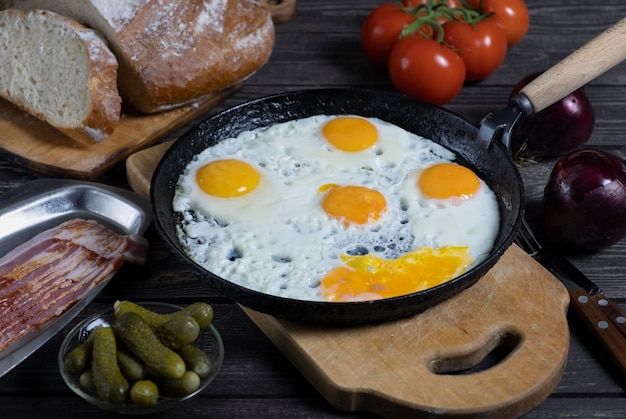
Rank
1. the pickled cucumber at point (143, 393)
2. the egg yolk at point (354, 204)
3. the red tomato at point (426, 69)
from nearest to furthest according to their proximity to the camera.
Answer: the pickled cucumber at point (143, 393) → the egg yolk at point (354, 204) → the red tomato at point (426, 69)

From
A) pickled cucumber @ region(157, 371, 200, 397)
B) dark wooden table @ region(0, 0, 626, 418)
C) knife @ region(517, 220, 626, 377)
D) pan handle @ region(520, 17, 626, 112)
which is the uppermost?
pan handle @ region(520, 17, 626, 112)

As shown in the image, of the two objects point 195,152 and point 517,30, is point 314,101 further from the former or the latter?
point 517,30

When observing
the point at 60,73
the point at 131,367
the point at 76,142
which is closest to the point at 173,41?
the point at 60,73

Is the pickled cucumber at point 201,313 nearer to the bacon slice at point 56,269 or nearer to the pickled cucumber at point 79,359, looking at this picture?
the pickled cucumber at point 79,359

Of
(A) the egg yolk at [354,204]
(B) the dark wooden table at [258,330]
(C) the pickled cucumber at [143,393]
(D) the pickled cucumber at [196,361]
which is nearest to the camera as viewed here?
(C) the pickled cucumber at [143,393]

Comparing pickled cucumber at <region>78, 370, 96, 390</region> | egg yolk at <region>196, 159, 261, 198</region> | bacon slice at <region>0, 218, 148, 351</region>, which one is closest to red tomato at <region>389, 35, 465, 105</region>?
egg yolk at <region>196, 159, 261, 198</region>

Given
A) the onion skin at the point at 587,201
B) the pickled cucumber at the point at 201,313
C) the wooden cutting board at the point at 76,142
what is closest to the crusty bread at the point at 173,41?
the wooden cutting board at the point at 76,142

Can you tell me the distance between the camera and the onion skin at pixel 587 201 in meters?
2.93

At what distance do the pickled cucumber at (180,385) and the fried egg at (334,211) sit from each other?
1.30 ft

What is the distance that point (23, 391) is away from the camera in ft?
8.18

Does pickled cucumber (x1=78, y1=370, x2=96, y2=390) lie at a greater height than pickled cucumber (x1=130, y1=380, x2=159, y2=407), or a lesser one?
lesser

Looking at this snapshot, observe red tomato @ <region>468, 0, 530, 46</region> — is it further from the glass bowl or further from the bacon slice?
the glass bowl

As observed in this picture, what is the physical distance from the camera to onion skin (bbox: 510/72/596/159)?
11.4 ft

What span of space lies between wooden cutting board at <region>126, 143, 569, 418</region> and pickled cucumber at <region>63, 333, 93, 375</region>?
570mm
